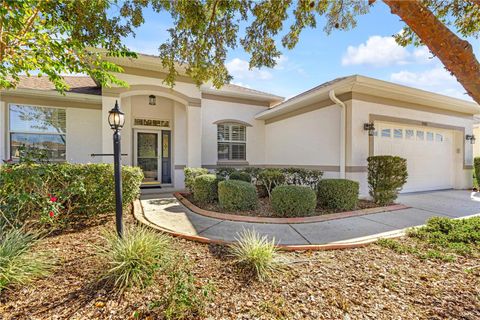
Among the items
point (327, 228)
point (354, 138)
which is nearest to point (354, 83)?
point (354, 138)

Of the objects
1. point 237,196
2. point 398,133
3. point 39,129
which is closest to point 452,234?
point 237,196

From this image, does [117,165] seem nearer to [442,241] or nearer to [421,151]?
[442,241]

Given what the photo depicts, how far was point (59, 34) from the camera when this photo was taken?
426cm

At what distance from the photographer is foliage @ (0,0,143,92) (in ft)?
12.7

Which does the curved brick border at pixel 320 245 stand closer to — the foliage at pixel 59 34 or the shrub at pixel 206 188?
the shrub at pixel 206 188

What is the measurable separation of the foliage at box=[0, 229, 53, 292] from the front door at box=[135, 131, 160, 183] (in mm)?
6553

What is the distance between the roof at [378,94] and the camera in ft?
22.2

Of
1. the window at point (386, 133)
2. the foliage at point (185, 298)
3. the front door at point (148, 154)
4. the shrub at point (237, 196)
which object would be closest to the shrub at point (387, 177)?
the window at point (386, 133)

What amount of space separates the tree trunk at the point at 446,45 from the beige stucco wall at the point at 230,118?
781cm

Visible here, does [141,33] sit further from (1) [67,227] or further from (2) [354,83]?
(2) [354,83]

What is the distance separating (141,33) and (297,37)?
3743mm

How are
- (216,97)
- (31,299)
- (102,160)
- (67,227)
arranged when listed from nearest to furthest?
(31,299) < (67,227) < (102,160) < (216,97)

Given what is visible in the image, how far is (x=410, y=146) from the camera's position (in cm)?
842

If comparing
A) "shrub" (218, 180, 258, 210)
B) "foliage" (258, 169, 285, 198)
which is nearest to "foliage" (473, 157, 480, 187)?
"foliage" (258, 169, 285, 198)
